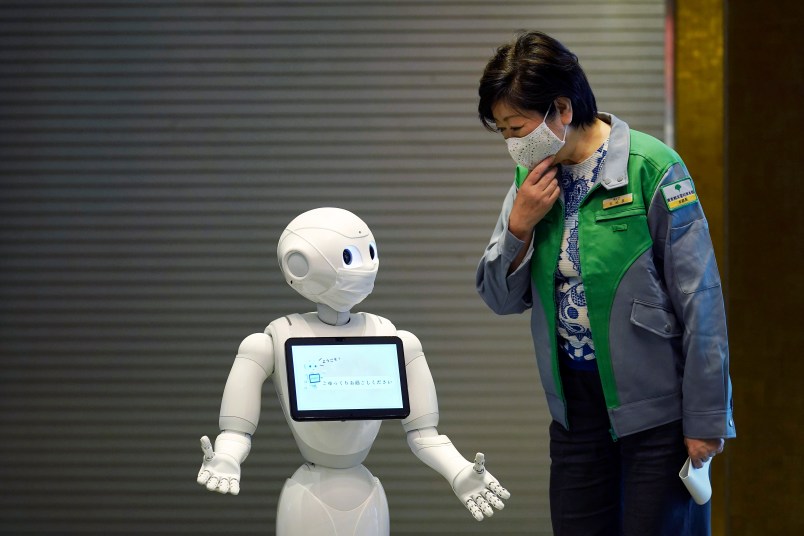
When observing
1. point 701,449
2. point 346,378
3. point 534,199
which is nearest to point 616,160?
point 534,199

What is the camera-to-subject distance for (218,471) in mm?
2762

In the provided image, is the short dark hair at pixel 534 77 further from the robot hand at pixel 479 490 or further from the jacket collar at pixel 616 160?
the robot hand at pixel 479 490

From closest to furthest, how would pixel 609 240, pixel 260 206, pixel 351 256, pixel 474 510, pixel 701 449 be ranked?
1. pixel 701 449
2. pixel 609 240
3. pixel 474 510
4. pixel 351 256
5. pixel 260 206

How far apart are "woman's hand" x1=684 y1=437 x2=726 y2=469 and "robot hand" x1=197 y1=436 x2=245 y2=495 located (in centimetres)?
116

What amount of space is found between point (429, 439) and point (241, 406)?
1.88 ft

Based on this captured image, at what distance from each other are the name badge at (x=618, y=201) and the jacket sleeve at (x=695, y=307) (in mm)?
56

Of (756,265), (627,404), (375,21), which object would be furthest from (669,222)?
(375,21)

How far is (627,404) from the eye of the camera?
249cm

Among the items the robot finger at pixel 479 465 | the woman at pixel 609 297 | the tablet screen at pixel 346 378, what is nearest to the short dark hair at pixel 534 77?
the woman at pixel 609 297

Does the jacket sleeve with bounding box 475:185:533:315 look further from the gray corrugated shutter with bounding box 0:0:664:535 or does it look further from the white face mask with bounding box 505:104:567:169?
the gray corrugated shutter with bounding box 0:0:664:535

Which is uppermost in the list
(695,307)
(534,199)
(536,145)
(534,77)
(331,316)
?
(534,77)

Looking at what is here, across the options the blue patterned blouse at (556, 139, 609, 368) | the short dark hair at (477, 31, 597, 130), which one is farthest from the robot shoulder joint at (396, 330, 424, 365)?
the short dark hair at (477, 31, 597, 130)

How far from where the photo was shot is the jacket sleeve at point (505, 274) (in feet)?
8.76

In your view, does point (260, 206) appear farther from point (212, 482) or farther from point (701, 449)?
point (701, 449)
